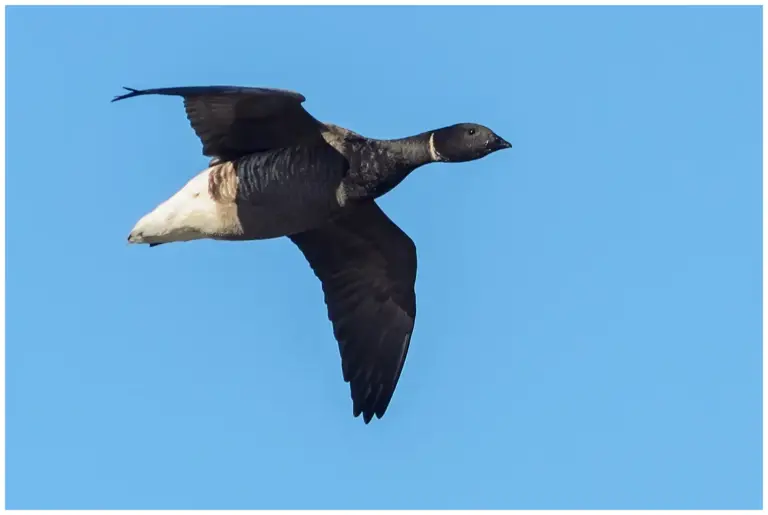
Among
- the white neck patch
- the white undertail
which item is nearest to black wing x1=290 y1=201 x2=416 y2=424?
the white undertail

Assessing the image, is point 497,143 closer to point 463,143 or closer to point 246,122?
point 463,143

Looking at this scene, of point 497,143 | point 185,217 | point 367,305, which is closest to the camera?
point 497,143

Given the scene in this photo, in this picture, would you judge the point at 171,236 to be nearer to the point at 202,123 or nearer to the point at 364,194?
the point at 202,123

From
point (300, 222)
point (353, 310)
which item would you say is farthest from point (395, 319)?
point (300, 222)

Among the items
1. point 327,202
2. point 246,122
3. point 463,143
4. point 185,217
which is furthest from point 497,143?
point 185,217

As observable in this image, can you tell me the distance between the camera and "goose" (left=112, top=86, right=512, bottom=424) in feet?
48.2

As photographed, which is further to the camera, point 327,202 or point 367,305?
point 367,305

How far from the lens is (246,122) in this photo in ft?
50.0

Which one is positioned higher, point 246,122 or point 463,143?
point 246,122

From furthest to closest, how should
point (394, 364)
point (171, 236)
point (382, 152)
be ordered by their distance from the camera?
point (394, 364), point (171, 236), point (382, 152)

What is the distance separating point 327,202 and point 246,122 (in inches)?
48.4

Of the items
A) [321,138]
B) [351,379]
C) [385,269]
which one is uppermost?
[321,138]

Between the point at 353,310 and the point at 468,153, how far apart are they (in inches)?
114

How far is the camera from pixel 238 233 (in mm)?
15336
